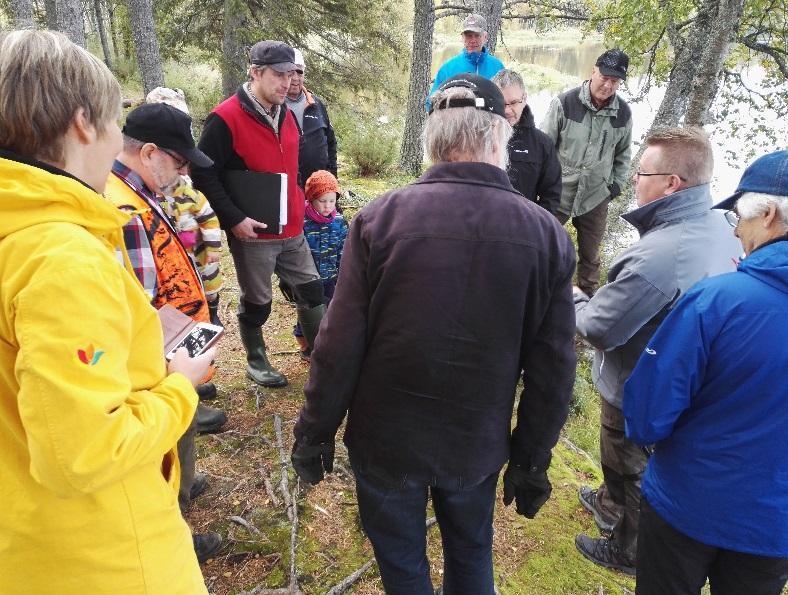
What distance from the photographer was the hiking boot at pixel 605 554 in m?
3.04

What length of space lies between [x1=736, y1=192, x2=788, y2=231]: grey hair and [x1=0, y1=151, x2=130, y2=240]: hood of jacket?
79.3 inches

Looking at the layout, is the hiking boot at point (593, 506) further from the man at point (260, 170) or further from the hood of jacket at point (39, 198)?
the hood of jacket at point (39, 198)

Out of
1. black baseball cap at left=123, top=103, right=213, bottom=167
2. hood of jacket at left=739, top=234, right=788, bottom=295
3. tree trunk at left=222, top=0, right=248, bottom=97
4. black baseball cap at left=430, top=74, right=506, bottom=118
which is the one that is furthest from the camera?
tree trunk at left=222, top=0, right=248, bottom=97

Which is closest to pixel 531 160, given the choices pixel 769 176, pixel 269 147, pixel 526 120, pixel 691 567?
pixel 526 120

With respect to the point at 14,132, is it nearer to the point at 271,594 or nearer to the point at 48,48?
the point at 48,48

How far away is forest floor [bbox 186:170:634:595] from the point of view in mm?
2652

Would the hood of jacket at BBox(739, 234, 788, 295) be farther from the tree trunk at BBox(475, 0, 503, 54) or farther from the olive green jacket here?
the tree trunk at BBox(475, 0, 503, 54)

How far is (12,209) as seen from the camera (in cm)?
110

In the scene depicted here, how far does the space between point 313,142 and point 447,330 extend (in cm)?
382

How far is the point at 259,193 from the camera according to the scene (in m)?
3.60

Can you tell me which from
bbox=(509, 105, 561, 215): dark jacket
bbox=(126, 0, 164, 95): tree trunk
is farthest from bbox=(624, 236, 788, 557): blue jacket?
bbox=(126, 0, 164, 95): tree trunk

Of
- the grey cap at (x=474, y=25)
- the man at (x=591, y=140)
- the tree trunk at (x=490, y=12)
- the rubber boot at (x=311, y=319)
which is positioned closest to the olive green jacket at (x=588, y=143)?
the man at (x=591, y=140)

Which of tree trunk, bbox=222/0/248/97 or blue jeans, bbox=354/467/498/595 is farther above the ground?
tree trunk, bbox=222/0/248/97

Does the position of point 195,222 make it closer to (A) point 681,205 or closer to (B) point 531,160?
(A) point 681,205
